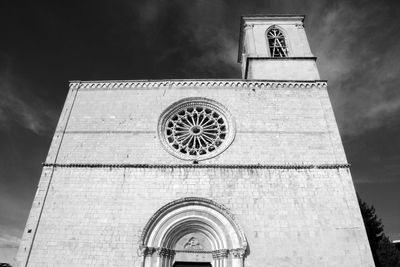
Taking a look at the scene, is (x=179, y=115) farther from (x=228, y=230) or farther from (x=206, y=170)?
(x=228, y=230)

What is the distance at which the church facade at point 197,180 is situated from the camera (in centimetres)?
705

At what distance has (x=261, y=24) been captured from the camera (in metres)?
12.4

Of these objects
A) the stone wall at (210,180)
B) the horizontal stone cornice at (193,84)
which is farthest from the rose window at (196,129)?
the horizontal stone cornice at (193,84)

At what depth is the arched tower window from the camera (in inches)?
462

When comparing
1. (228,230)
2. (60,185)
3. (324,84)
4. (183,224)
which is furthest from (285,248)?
(60,185)

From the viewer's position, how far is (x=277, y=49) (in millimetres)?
11875

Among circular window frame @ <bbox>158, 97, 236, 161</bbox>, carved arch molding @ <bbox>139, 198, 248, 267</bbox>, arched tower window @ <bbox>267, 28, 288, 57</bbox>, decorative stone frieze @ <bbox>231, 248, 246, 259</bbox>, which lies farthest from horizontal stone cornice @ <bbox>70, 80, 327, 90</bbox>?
decorative stone frieze @ <bbox>231, 248, 246, 259</bbox>

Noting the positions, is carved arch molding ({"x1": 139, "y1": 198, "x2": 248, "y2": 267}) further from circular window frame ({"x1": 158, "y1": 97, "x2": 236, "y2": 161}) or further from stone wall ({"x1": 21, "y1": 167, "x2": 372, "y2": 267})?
circular window frame ({"x1": 158, "y1": 97, "x2": 236, "y2": 161})

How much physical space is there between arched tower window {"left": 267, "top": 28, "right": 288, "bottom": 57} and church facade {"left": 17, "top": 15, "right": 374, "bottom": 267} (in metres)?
1.94

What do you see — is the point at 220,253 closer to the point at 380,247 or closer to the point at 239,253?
the point at 239,253

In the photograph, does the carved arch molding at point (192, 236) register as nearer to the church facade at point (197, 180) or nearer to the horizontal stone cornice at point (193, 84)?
the church facade at point (197, 180)

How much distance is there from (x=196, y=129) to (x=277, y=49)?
5.69m

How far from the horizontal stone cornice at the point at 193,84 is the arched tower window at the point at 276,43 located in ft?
7.82

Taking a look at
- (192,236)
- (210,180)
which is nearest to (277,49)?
(210,180)
